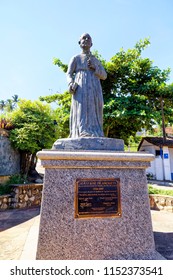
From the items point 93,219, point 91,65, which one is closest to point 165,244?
point 93,219

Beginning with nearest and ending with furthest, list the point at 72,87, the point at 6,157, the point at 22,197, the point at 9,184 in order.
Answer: the point at 72,87, the point at 22,197, the point at 9,184, the point at 6,157

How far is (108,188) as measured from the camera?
2645 mm

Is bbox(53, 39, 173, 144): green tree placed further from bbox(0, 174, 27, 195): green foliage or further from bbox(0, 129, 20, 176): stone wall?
bbox(0, 174, 27, 195): green foliage

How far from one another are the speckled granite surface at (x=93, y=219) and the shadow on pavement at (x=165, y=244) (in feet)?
1.61

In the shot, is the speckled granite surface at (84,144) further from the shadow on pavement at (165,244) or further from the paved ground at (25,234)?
the shadow on pavement at (165,244)

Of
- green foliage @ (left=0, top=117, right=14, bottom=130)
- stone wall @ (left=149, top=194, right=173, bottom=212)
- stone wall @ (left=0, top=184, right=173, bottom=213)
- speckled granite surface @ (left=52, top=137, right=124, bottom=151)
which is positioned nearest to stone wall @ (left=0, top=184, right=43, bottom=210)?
stone wall @ (left=0, top=184, right=173, bottom=213)

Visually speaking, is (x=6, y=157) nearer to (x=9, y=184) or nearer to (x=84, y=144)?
(x=9, y=184)

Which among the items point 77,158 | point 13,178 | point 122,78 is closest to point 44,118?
point 13,178

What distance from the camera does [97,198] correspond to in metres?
2.62

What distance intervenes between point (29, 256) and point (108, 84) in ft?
38.2

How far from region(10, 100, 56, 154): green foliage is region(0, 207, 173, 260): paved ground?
375cm

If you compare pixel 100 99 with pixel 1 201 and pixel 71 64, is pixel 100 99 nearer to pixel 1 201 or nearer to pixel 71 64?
pixel 71 64

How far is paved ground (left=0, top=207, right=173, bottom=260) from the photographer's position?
112 inches

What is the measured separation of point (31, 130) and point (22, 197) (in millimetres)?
3521
